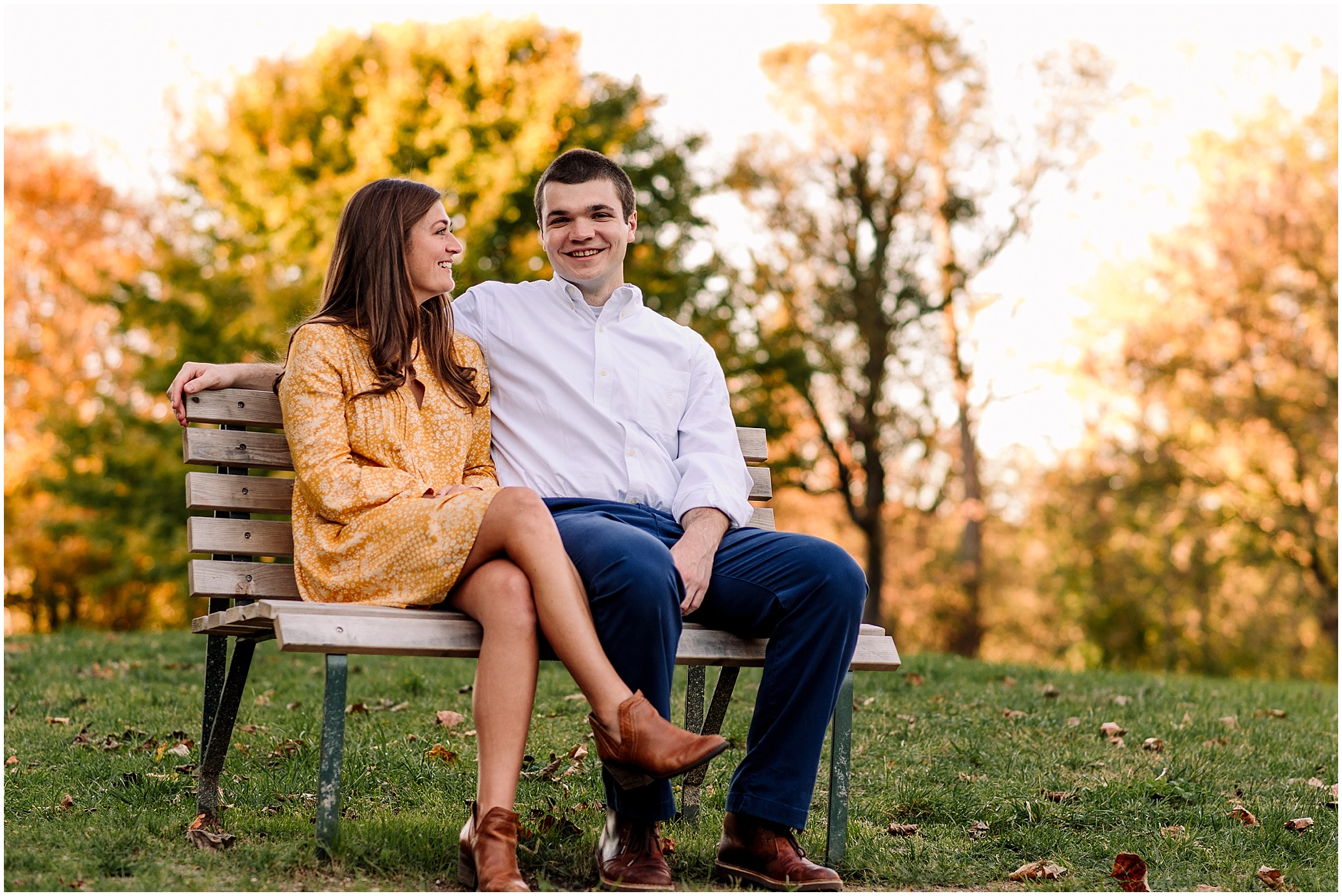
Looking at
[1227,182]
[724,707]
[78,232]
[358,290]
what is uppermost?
[1227,182]

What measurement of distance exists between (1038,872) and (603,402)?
174 cm

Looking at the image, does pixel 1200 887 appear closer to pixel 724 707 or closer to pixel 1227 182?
pixel 724 707

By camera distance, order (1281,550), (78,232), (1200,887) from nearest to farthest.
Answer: (1200,887)
(1281,550)
(78,232)

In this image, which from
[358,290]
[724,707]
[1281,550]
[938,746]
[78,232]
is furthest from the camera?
[78,232]

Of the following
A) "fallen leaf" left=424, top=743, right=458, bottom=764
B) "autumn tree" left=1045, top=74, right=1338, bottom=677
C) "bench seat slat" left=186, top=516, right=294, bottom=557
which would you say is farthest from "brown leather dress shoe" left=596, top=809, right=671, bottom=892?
"autumn tree" left=1045, top=74, right=1338, bottom=677

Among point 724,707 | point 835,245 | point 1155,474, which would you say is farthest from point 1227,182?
point 724,707

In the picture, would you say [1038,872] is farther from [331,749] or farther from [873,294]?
[873,294]

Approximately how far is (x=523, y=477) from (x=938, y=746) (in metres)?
2.18

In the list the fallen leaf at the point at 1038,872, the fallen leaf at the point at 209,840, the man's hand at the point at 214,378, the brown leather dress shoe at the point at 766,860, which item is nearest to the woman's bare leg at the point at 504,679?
the brown leather dress shoe at the point at 766,860

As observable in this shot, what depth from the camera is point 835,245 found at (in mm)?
19359

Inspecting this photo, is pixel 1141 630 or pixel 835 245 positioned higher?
pixel 835 245

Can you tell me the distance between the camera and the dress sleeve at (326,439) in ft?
9.85

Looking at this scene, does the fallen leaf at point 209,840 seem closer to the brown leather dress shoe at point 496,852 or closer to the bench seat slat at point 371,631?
the bench seat slat at point 371,631

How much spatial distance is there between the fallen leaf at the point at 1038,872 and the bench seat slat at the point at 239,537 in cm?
209
